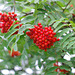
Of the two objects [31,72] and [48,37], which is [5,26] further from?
[31,72]

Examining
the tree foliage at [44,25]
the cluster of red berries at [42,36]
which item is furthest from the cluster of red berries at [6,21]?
the cluster of red berries at [42,36]

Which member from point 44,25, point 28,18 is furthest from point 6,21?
point 44,25

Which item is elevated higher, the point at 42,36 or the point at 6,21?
the point at 6,21

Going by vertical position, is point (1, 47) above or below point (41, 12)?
below

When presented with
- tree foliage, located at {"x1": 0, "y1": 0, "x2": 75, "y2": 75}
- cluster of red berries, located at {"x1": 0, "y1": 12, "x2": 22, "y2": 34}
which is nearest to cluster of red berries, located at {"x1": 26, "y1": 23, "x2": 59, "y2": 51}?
tree foliage, located at {"x1": 0, "y1": 0, "x2": 75, "y2": 75}

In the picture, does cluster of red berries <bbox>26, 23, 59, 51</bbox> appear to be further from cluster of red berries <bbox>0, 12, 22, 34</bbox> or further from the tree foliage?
cluster of red berries <bbox>0, 12, 22, 34</bbox>

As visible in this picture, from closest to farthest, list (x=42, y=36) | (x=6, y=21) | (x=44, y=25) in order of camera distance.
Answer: (x=42, y=36) → (x=6, y=21) → (x=44, y=25)

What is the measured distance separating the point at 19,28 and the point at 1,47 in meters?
0.40

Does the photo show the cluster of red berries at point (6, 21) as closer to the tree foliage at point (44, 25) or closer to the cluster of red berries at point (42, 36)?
the tree foliage at point (44, 25)

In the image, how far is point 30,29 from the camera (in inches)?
87.6

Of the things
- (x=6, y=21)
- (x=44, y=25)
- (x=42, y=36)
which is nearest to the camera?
(x=42, y=36)

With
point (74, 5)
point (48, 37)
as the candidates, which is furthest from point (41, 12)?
point (74, 5)

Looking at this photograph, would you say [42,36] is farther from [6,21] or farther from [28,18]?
[6,21]

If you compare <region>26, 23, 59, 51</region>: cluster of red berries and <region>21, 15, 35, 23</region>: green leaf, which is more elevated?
<region>21, 15, 35, 23</region>: green leaf
